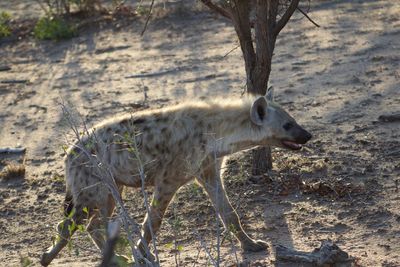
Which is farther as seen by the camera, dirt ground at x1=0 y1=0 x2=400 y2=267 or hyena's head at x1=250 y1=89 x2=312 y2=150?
dirt ground at x1=0 y1=0 x2=400 y2=267

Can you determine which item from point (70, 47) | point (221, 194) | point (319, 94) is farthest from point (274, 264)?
point (70, 47)

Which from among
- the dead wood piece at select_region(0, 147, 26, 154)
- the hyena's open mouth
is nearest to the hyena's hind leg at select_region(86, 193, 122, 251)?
the hyena's open mouth

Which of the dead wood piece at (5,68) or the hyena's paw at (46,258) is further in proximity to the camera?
the dead wood piece at (5,68)

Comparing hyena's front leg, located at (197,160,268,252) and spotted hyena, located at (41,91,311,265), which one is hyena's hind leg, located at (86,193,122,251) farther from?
hyena's front leg, located at (197,160,268,252)

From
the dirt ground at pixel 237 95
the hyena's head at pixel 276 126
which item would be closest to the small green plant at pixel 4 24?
the dirt ground at pixel 237 95

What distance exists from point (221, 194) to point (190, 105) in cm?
49

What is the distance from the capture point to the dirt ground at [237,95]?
4.57 metres

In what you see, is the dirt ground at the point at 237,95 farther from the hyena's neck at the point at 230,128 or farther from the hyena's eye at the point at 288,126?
the hyena's eye at the point at 288,126

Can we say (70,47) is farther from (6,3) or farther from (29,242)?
(29,242)

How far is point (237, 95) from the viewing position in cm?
685

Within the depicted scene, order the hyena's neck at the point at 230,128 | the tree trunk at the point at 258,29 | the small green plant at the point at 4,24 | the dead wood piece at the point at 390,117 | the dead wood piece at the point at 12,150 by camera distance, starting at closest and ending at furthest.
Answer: the hyena's neck at the point at 230,128
the tree trunk at the point at 258,29
the dead wood piece at the point at 390,117
the dead wood piece at the point at 12,150
the small green plant at the point at 4,24

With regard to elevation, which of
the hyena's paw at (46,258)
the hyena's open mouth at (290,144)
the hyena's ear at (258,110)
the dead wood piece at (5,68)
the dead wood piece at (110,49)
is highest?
the hyena's ear at (258,110)

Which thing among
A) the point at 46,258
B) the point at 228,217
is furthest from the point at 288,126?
the point at 46,258

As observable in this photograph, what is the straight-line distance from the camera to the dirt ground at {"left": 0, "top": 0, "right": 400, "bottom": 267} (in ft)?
15.0
